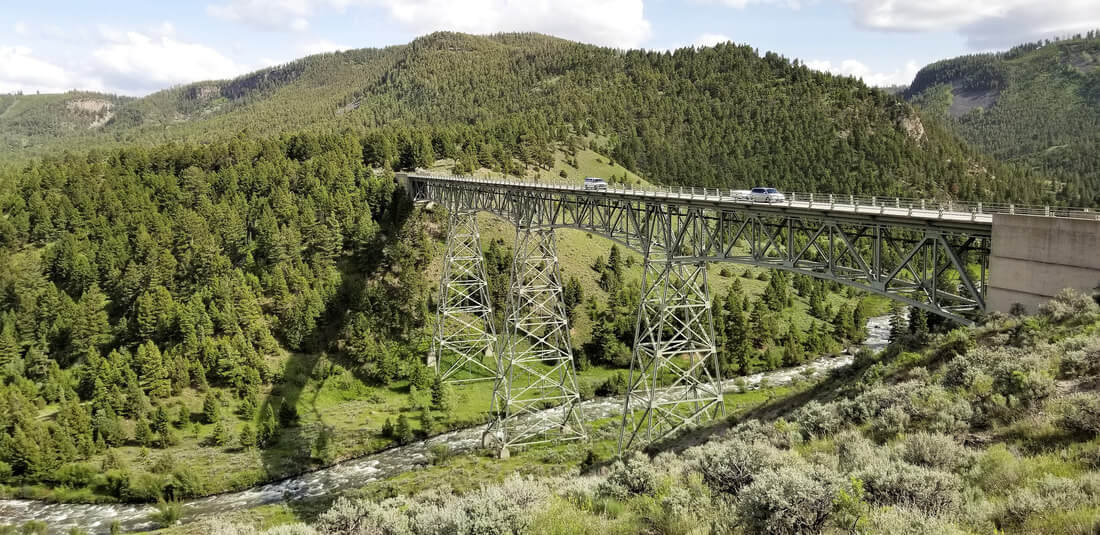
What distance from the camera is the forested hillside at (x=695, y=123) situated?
313 ft

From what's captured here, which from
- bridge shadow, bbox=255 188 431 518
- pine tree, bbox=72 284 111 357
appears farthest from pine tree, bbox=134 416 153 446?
pine tree, bbox=72 284 111 357

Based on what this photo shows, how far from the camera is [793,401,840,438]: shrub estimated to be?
13250mm

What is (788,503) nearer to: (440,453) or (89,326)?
(440,453)

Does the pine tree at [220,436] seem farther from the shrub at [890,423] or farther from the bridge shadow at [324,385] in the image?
the shrub at [890,423]

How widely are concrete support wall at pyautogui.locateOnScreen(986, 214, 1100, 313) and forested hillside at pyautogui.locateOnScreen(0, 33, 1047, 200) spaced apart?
57.4 metres

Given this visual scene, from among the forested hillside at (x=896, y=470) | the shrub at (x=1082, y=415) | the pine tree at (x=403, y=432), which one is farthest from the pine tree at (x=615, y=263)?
the shrub at (x=1082, y=415)

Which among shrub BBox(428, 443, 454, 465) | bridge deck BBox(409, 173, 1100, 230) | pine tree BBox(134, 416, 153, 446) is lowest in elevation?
shrub BBox(428, 443, 454, 465)

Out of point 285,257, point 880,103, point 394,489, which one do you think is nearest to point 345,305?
point 285,257

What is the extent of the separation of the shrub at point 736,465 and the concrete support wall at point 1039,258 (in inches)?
322

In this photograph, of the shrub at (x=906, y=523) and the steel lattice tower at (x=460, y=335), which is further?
the steel lattice tower at (x=460, y=335)

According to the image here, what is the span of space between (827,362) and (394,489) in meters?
37.9

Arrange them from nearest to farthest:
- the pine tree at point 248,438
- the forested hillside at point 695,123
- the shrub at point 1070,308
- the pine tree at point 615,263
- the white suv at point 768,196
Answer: the shrub at point 1070,308 → the white suv at point 768,196 → the pine tree at point 248,438 → the pine tree at point 615,263 → the forested hillside at point 695,123

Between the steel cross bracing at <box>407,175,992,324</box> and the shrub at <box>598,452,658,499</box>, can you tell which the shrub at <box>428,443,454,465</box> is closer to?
the steel cross bracing at <box>407,175,992,324</box>

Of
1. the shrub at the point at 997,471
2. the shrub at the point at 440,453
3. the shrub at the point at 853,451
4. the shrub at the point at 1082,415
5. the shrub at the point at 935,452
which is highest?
the shrub at the point at 1082,415
